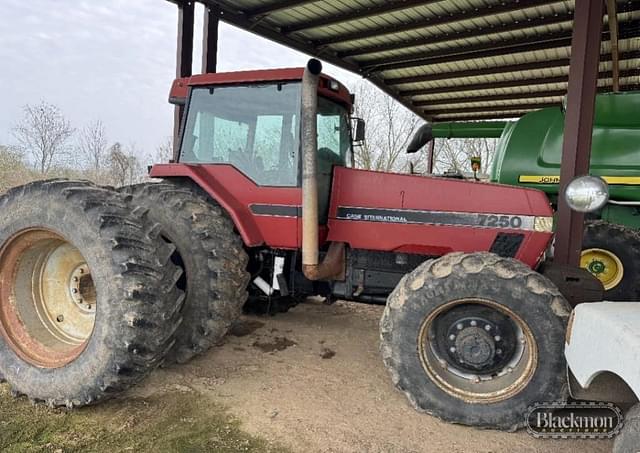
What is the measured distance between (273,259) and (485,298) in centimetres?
185

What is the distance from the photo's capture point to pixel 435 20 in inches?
245

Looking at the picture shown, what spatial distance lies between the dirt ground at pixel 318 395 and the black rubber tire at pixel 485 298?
0.39 feet

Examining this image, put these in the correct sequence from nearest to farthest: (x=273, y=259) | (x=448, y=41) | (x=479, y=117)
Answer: (x=273, y=259) < (x=448, y=41) < (x=479, y=117)

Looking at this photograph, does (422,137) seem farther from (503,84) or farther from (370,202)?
(370,202)

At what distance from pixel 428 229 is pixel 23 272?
2.82m

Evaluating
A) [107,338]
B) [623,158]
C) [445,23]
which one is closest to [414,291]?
[107,338]

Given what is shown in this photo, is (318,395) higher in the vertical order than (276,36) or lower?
lower

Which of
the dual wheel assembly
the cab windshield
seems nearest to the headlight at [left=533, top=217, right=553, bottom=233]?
the cab windshield

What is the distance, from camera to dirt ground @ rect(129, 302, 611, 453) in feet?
8.63

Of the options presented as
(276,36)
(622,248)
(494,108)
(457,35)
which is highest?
(457,35)

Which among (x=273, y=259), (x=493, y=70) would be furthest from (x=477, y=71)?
(x=273, y=259)

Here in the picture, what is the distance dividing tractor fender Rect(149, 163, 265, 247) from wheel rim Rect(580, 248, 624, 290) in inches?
135

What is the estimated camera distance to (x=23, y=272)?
315 cm

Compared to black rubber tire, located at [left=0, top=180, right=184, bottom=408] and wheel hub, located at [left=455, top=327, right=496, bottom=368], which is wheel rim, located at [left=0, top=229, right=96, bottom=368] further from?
wheel hub, located at [left=455, top=327, right=496, bottom=368]
